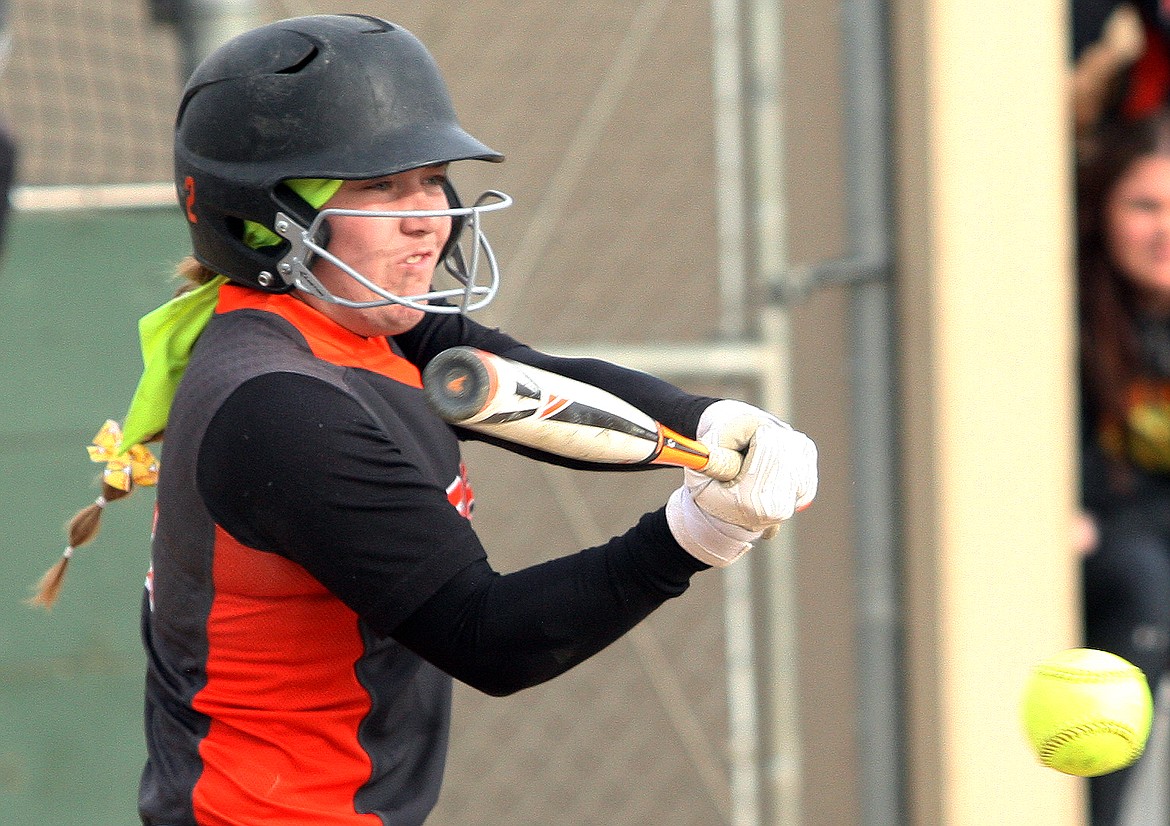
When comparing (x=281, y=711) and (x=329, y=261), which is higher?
(x=329, y=261)

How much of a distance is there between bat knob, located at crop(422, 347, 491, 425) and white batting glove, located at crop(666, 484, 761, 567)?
390 mm

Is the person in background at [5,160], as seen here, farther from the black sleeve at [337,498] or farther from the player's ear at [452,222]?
the black sleeve at [337,498]

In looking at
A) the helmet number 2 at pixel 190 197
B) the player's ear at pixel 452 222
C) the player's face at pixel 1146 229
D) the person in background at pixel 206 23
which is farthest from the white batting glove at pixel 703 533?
the player's face at pixel 1146 229

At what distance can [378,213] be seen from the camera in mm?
2260

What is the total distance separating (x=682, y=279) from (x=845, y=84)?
2.14 feet

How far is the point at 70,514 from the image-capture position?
4.50 metres

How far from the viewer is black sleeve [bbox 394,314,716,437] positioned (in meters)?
2.40

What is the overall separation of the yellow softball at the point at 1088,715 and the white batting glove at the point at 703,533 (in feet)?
2.75

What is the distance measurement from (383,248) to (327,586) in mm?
483

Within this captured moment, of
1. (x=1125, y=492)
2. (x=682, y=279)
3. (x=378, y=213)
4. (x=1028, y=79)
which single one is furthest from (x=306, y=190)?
(x=1125, y=492)

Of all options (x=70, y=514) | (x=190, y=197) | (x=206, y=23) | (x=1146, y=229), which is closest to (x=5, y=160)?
(x=206, y=23)

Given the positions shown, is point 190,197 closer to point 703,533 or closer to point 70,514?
point 703,533

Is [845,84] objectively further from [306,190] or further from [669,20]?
[306,190]

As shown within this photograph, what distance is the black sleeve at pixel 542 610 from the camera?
2064 mm
